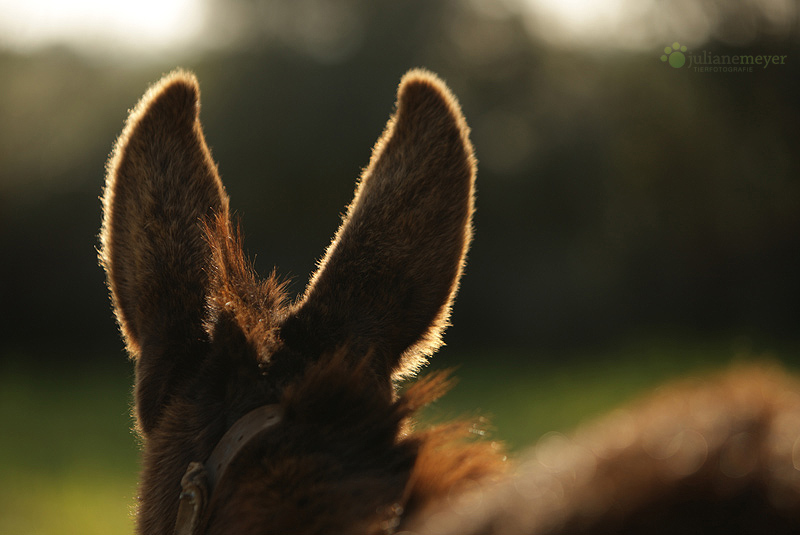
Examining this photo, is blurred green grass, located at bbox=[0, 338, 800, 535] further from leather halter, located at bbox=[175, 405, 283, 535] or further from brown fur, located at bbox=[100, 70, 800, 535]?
leather halter, located at bbox=[175, 405, 283, 535]

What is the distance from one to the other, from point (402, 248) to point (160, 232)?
65cm

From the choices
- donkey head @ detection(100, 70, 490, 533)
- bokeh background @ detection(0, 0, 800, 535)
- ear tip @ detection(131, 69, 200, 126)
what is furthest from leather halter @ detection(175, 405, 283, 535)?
bokeh background @ detection(0, 0, 800, 535)

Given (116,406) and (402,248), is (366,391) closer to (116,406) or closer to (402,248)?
(402,248)

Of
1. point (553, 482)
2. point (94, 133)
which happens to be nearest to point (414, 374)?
point (553, 482)

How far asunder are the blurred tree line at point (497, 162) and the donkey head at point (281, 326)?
29.0ft

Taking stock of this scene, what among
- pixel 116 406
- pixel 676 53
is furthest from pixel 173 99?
pixel 676 53

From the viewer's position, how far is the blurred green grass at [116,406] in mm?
6840

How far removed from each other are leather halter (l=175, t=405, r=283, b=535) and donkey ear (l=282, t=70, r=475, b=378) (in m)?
0.29

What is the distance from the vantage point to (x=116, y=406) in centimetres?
977

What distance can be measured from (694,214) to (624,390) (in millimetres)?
4257

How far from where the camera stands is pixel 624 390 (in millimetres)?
9328

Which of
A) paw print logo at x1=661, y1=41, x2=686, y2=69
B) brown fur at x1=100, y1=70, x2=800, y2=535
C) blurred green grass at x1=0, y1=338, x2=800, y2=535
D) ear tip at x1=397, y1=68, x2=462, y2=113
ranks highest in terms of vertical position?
paw print logo at x1=661, y1=41, x2=686, y2=69

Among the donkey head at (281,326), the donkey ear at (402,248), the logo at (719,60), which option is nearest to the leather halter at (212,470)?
the donkey head at (281,326)

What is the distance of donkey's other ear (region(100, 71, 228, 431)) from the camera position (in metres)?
1.74
